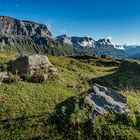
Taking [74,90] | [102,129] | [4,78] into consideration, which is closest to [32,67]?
[4,78]

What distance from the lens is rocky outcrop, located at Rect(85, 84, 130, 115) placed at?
15.8 metres

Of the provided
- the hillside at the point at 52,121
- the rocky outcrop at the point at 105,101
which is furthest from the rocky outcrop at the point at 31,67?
the rocky outcrop at the point at 105,101

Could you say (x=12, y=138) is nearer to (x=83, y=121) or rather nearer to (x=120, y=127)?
(x=83, y=121)

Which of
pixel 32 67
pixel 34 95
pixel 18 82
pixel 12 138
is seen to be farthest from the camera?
pixel 32 67

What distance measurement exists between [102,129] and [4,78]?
10.1 meters

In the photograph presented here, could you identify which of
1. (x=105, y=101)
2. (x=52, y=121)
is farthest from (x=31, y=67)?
(x=52, y=121)

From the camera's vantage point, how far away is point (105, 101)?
54.7 ft

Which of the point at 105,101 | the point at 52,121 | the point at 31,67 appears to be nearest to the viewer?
the point at 52,121

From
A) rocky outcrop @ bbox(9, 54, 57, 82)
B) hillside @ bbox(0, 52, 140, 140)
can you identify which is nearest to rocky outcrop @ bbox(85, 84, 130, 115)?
hillside @ bbox(0, 52, 140, 140)

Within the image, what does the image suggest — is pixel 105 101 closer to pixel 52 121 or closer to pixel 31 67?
pixel 52 121

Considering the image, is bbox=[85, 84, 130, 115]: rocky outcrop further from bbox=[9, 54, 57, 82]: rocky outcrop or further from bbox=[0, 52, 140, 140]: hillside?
bbox=[9, 54, 57, 82]: rocky outcrop

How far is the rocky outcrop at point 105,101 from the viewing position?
15782 mm

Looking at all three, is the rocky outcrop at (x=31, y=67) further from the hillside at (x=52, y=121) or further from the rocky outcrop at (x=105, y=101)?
the rocky outcrop at (x=105, y=101)

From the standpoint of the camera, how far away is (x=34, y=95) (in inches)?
706
